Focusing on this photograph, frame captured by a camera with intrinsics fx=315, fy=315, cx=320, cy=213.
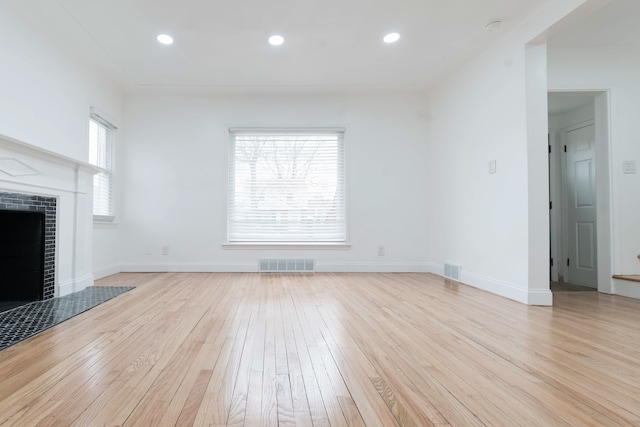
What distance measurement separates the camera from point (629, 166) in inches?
134

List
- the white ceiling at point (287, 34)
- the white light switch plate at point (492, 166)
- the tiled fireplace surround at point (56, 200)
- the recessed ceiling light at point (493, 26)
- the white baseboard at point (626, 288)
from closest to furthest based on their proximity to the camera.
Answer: the tiled fireplace surround at point (56, 200)
the white ceiling at point (287, 34)
the recessed ceiling light at point (493, 26)
the white baseboard at point (626, 288)
the white light switch plate at point (492, 166)

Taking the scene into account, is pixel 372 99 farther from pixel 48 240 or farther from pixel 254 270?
pixel 48 240

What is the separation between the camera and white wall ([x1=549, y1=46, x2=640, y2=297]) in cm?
340

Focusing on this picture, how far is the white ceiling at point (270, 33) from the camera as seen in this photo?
9.07 feet

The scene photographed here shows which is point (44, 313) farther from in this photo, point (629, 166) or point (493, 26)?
point (629, 166)

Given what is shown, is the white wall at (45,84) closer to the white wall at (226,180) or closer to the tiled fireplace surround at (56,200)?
the tiled fireplace surround at (56,200)

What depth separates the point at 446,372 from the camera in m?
1.49

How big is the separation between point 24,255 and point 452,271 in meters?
4.53

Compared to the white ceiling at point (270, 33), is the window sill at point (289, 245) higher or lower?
lower

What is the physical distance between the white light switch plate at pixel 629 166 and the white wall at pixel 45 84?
18.9 feet

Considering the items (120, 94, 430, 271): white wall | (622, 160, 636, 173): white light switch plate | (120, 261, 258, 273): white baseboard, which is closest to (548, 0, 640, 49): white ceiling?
(622, 160, 636, 173): white light switch plate

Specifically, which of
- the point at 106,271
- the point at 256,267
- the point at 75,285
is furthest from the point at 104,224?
the point at 256,267

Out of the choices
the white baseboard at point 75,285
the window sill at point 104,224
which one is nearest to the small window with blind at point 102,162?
the window sill at point 104,224

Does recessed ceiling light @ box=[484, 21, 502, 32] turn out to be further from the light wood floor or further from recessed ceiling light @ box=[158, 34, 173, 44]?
recessed ceiling light @ box=[158, 34, 173, 44]
